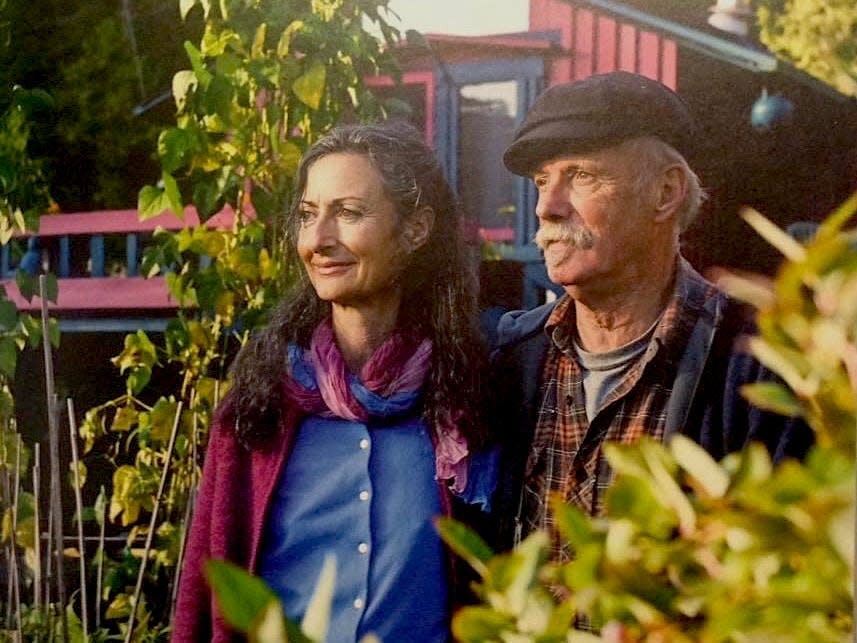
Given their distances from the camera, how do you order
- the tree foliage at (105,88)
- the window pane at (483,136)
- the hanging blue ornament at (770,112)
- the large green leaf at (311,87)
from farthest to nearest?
the window pane at (483,136) < the tree foliage at (105,88) < the hanging blue ornament at (770,112) < the large green leaf at (311,87)

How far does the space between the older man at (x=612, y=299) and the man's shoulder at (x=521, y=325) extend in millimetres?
67

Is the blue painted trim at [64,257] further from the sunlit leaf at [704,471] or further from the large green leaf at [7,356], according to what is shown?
the sunlit leaf at [704,471]

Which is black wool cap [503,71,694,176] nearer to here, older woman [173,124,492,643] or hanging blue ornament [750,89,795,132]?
older woman [173,124,492,643]

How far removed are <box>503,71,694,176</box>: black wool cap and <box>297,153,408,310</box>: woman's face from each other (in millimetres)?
203

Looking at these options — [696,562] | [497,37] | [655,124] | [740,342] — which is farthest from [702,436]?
[497,37]

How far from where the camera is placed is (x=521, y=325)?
80.4 inches

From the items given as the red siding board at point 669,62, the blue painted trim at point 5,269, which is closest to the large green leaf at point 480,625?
the red siding board at point 669,62

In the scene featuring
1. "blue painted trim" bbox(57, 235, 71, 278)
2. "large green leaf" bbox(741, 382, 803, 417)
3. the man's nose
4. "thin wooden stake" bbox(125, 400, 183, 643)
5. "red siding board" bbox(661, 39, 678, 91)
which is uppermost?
"red siding board" bbox(661, 39, 678, 91)

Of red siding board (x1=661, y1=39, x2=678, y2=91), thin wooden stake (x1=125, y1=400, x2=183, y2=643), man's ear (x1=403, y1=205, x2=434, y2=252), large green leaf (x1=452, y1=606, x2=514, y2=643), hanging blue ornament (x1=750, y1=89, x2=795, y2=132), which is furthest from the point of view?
red siding board (x1=661, y1=39, x2=678, y2=91)

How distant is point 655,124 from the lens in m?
1.86

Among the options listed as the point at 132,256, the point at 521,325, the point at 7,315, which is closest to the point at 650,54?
the point at 132,256

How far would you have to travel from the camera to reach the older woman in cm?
189

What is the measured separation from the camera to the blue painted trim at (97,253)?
5.36m

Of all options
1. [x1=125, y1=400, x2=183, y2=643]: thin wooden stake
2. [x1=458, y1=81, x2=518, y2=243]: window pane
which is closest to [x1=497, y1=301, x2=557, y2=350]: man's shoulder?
[x1=125, y1=400, x2=183, y2=643]: thin wooden stake
